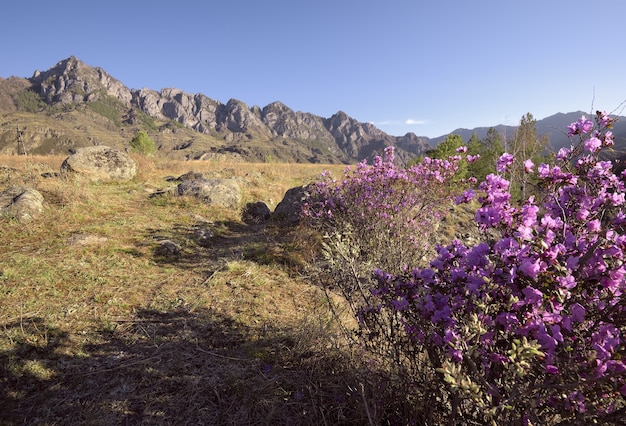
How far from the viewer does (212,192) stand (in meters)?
9.17

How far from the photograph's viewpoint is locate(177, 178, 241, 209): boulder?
355 inches

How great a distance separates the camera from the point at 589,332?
144 cm

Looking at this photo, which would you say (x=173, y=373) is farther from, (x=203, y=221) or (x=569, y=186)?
(x=203, y=221)

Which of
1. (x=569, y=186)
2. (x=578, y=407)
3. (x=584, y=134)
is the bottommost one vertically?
(x=578, y=407)

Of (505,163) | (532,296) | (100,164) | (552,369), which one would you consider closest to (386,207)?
(505,163)

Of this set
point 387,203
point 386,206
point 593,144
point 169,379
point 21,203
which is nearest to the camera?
point 593,144

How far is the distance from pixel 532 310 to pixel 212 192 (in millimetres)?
8793

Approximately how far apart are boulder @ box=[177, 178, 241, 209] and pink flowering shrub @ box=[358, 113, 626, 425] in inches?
307

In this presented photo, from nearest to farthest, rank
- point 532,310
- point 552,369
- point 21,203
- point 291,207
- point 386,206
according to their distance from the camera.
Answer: point 552,369
point 532,310
point 386,206
point 21,203
point 291,207

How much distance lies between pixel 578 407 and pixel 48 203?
29.0ft

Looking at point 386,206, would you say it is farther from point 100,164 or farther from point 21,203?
point 100,164

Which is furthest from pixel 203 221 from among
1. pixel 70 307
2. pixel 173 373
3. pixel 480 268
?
pixel 480 268

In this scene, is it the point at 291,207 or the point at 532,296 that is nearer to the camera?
the point at 532,296

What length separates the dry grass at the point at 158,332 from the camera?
92.0 inches
